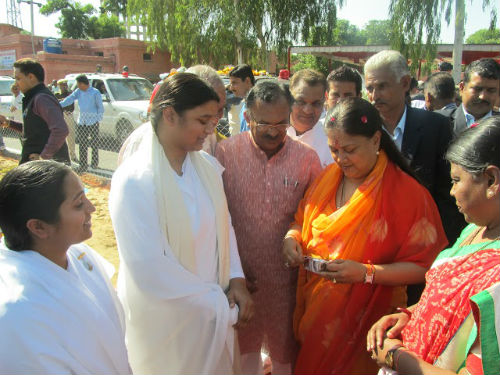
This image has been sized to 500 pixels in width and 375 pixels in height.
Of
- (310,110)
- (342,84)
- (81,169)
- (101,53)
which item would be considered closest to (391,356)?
(310,110)

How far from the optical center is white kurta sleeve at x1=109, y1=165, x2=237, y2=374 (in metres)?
1.75

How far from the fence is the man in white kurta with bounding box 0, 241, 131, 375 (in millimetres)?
5611

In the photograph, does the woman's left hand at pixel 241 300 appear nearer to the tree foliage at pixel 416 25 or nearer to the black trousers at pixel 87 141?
the black trousers at pixel 87 141

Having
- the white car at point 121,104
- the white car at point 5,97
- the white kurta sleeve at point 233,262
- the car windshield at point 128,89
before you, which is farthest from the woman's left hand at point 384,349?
the white car at point 5,97

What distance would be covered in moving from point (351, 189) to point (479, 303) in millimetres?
996

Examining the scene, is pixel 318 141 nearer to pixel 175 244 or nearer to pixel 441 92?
pixel 175 244

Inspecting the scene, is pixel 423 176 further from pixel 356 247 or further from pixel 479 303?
pixel 479 303

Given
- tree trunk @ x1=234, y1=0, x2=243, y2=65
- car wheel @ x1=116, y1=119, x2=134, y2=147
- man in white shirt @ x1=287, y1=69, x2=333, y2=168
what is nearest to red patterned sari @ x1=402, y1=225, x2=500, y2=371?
man in white shirt @ x1=287, y1=69, x2=333, y2=168

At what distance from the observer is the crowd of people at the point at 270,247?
1.38 m

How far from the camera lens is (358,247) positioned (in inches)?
76.2

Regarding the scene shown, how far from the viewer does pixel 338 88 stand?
3.25 m

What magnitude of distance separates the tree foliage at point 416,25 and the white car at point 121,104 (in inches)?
424

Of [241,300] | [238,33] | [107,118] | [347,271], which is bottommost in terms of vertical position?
[241,300]

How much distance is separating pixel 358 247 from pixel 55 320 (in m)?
1.30
